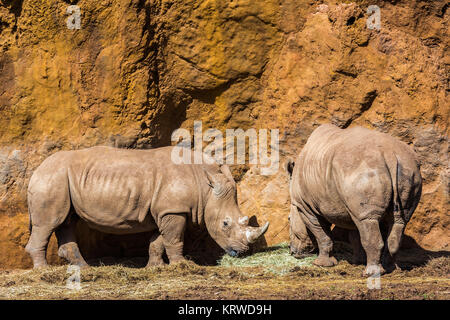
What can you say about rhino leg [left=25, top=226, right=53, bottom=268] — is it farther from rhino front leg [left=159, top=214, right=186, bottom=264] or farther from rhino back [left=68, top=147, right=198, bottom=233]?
rhino front leg [left=159, top=214, right=186, bottom=264]

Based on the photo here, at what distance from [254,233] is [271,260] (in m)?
0.46

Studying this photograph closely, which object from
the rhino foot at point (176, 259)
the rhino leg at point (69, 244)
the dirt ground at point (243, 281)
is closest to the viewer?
the dirt ground at point (243, 281)

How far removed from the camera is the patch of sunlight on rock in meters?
10.1

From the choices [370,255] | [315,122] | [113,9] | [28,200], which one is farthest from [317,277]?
[113,9]

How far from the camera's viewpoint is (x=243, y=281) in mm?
9109

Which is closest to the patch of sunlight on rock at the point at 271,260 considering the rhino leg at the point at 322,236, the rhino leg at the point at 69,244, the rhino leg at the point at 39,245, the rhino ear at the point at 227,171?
the rhino leg at the point at 322,236

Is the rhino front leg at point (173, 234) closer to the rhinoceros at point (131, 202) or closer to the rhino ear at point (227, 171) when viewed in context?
the rhinoceros at point (131, 202)

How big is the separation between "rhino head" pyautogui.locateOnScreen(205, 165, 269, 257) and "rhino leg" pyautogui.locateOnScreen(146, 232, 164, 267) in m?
0.70

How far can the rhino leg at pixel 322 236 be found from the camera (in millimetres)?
10172

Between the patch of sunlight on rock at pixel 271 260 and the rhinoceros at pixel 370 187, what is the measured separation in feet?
2.59

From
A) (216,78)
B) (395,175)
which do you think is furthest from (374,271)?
Answer: (216,78)

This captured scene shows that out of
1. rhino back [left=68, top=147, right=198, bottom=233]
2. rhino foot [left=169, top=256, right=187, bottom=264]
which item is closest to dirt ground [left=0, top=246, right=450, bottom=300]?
rhino foot [left=169, top=256, right=187, bottom=264]

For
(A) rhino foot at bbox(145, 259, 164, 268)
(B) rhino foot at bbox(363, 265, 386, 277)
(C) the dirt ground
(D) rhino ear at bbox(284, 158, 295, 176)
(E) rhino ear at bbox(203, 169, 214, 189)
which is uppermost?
(D) rhino ear at bbox(284, 158, 295, 176)

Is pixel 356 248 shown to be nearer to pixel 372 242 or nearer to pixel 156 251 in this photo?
pixel 372 242
